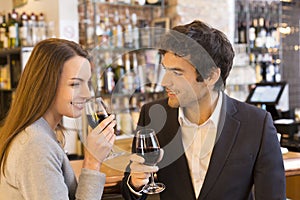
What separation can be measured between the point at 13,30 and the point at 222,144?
3.31 m

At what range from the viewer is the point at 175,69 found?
4.75 feet

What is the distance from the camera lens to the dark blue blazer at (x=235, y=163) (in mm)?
1467

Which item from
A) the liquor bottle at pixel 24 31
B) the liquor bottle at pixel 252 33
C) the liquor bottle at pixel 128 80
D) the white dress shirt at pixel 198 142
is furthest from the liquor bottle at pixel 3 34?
the white dress shirt at pixel 198 142

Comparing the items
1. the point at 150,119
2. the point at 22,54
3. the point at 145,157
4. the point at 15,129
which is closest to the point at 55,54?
the point at 15,129

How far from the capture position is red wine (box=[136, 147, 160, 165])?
1316 millimetres

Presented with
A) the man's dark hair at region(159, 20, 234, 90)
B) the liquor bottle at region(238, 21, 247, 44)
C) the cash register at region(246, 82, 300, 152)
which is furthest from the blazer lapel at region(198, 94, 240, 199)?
the liquor bottle at region(238, 21, 247, 44)

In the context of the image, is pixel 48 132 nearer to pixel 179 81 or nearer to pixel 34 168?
pixel 34 168

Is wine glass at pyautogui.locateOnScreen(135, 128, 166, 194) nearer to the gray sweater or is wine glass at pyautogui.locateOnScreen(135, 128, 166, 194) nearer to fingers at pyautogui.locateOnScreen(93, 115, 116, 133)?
fingers at pyautogui.locateOnScreen(93, 115, 116, 133)

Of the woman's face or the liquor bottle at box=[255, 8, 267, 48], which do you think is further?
the liquor bottle at box=[255, 8, 267, 48]

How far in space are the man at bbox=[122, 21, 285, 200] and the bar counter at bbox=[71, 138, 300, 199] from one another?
5cm

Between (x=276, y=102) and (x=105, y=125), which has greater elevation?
(x=105, y=125)

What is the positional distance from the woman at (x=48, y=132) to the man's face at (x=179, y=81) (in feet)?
0.74

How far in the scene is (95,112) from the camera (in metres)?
1.37

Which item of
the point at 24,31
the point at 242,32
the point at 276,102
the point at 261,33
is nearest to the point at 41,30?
the point at 24,31
